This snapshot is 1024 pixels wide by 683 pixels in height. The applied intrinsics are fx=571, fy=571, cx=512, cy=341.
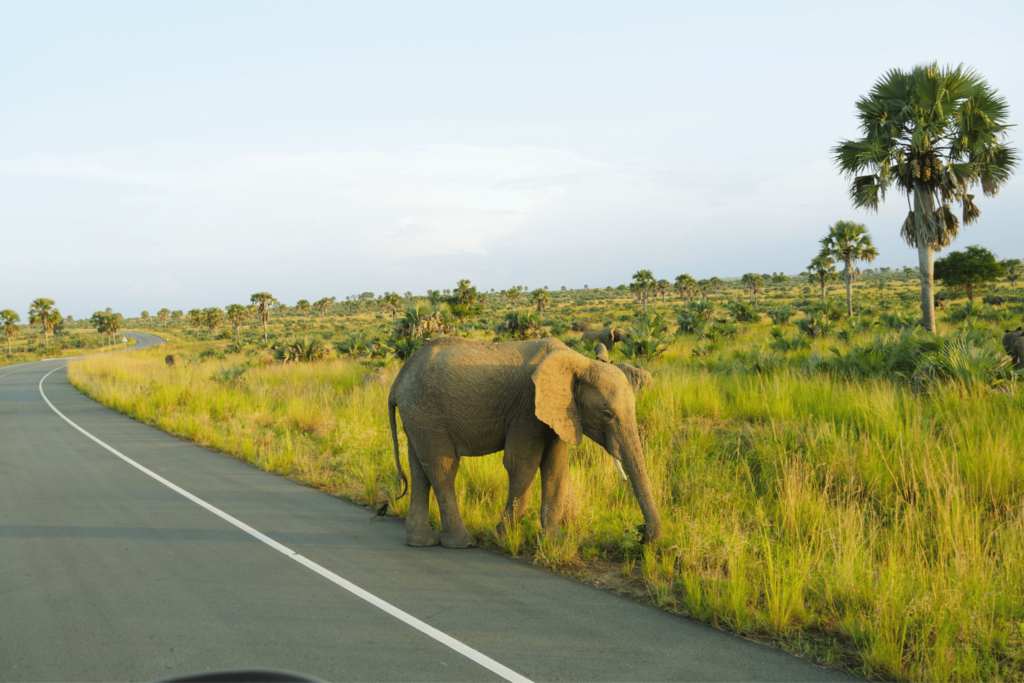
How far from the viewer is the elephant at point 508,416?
530 centimetres

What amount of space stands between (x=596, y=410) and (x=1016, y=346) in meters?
11.1

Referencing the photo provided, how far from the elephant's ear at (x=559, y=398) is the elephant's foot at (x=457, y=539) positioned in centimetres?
171

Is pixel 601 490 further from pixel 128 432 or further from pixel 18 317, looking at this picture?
pixel 18 317

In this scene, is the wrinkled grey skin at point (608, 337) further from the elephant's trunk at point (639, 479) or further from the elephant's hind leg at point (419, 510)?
the elephant's trunk at point (639, 479)

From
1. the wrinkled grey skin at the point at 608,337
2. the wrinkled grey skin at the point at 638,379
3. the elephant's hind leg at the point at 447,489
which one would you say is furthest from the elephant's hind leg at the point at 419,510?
the wrinkled grey skin at the point at 608,337

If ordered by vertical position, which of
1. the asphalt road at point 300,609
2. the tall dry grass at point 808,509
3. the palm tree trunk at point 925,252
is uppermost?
the palm tree trunk at point 925,252

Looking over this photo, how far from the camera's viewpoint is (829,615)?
171 inches

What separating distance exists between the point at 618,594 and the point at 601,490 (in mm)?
2315

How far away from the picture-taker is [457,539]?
20.0 ft

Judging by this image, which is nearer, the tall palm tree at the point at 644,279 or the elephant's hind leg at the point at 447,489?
the elephant's hind leg at the point at 447,489

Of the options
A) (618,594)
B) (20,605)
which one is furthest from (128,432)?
(618,594)

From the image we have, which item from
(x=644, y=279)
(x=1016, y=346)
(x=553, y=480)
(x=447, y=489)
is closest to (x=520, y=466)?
(x=553, y=480)

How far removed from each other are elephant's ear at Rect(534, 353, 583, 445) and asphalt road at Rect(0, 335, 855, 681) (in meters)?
1.40

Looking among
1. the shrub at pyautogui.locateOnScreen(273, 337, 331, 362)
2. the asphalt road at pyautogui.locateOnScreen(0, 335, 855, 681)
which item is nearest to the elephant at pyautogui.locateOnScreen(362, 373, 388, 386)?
the asphalt road at pyautogui.locateOnScreen(0, 335, 855, 681)
